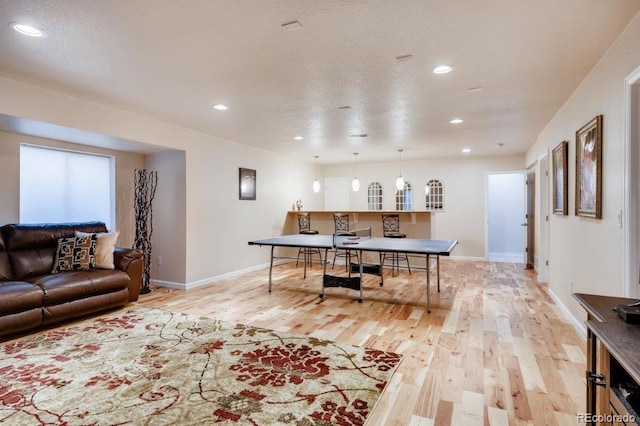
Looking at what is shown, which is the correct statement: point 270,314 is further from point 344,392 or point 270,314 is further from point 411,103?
point 411,103

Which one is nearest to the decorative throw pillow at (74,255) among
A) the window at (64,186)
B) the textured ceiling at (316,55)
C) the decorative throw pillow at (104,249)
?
the decorative throw pillow at (104,249)

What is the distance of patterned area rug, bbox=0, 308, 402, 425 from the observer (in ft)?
6.53

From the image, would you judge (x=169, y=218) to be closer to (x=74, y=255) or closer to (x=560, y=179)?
(x=74, y=255)

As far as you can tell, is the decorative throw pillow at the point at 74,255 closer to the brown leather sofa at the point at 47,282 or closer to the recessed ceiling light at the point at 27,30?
the brown leather sofa at the point at 47,282

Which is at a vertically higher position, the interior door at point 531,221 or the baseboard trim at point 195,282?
the interior door at point 531,221

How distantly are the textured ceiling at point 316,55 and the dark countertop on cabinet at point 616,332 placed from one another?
1.73 meters

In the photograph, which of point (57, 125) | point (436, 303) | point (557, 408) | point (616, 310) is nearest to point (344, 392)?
point (557, 408)

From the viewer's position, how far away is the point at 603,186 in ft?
8.84

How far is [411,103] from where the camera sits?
12.9ft

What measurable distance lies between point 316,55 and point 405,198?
644cm

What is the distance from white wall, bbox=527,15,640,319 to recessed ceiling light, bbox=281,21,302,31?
2.16 m

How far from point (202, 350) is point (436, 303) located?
9.58 ft

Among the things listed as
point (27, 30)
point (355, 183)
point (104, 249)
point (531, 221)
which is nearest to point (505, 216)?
point (531, 221)

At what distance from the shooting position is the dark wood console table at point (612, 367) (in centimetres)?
109
